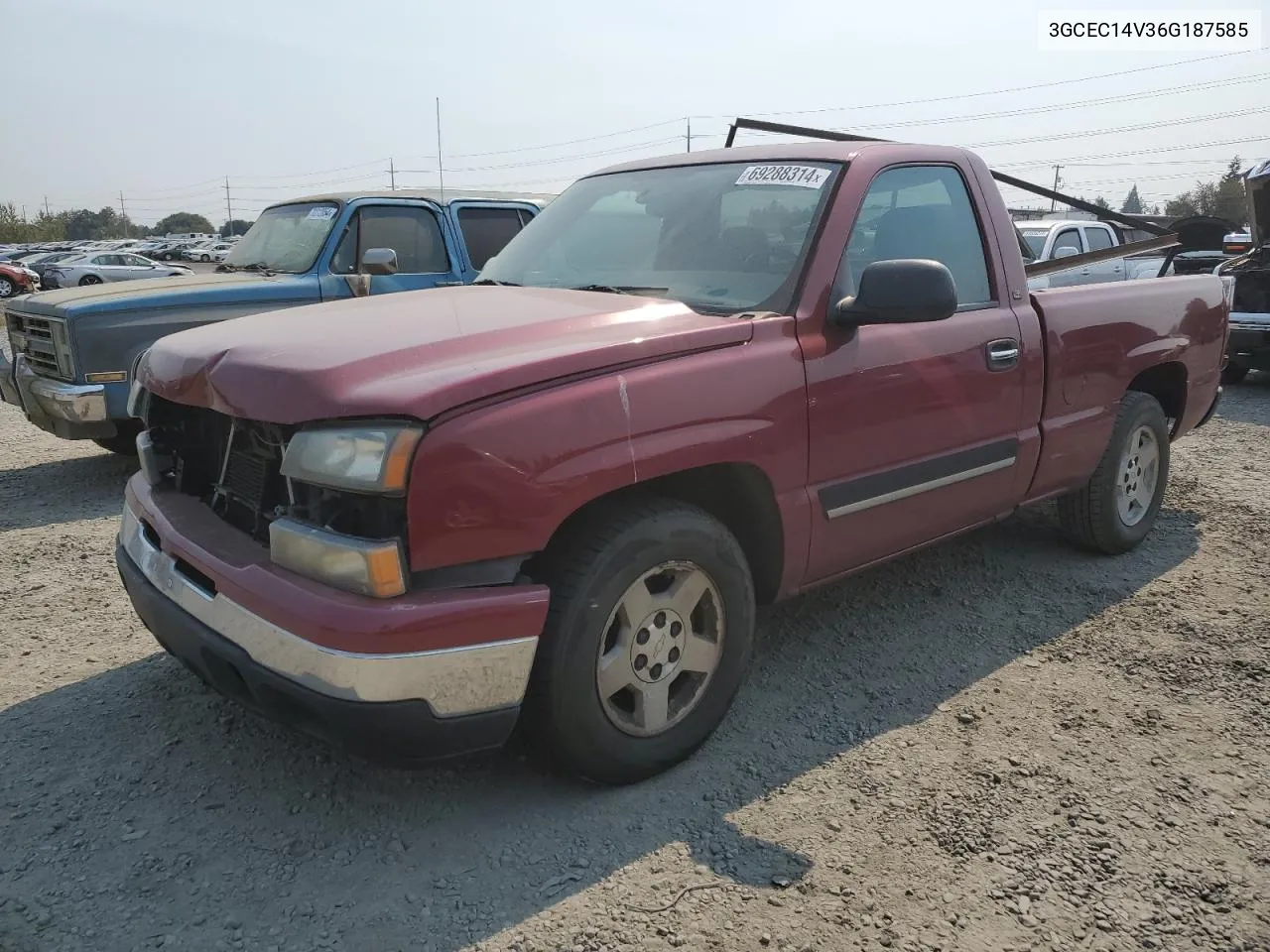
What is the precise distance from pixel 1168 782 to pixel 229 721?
2.90m

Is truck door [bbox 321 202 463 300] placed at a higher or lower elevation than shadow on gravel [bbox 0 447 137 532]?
higher

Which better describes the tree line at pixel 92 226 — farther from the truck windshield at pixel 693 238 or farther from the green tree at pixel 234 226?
the truck windshield at pixel 693 238

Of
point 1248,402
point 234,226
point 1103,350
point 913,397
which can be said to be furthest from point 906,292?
point 234,226

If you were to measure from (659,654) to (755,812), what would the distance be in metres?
0.51

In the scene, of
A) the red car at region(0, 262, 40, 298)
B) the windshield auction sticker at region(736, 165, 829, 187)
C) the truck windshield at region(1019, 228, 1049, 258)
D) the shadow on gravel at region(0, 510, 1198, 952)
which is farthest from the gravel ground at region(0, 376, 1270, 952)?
the red car at region(0, 262, 40, 298)

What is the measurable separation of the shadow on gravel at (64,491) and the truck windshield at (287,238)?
1.72 metres

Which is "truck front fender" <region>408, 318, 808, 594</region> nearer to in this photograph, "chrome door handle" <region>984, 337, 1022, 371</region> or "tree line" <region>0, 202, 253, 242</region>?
"chrome door handle" <region>984, 337, 1022, 371</region>

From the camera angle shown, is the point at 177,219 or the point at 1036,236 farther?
the point at 177,219

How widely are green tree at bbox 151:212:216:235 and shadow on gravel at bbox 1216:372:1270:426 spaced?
4959 inches

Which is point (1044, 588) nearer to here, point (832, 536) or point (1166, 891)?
point (832, 536)

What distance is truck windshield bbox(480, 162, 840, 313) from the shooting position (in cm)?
310

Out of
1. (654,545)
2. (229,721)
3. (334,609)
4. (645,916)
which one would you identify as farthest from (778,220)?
(229,721)

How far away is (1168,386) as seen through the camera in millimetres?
4855

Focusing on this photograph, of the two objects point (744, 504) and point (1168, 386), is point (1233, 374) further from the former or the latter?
point (744, 504)
